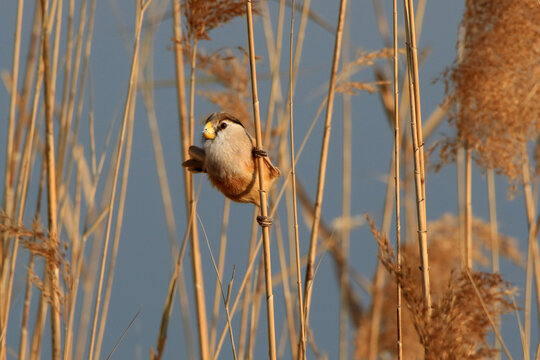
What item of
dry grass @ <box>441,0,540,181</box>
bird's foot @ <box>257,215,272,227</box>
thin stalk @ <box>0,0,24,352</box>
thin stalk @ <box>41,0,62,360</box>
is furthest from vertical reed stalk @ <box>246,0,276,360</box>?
dry grass @ <box>441,0,540,181</box>

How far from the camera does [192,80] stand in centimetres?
173

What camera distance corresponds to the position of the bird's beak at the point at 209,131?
4.84 feet

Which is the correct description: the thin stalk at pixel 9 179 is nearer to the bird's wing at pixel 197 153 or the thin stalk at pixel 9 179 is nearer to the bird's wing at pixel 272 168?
the bird's wing at pixel 197 153

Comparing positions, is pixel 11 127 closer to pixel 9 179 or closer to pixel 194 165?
pixel 9 179

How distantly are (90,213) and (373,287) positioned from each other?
1.36m

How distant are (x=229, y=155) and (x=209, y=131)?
8cm

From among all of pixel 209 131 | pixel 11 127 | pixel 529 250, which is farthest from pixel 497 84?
pixel 11 127

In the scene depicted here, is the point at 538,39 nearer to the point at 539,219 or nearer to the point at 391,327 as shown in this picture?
the point at 539,219

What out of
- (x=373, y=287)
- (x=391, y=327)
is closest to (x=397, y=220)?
(x=373, y=287)

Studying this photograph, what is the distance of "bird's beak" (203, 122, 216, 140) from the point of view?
1476 mm

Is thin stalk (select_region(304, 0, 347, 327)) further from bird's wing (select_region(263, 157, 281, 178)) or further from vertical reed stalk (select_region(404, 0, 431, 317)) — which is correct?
vertical reed stalk (select_region(404, 0, 431, 317))

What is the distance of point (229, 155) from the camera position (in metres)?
1.50

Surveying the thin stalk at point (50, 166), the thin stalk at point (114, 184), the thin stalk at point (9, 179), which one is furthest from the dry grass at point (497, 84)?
the thin stalk at point (9, 179)

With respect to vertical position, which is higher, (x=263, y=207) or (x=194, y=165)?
(x=194, y=165)
